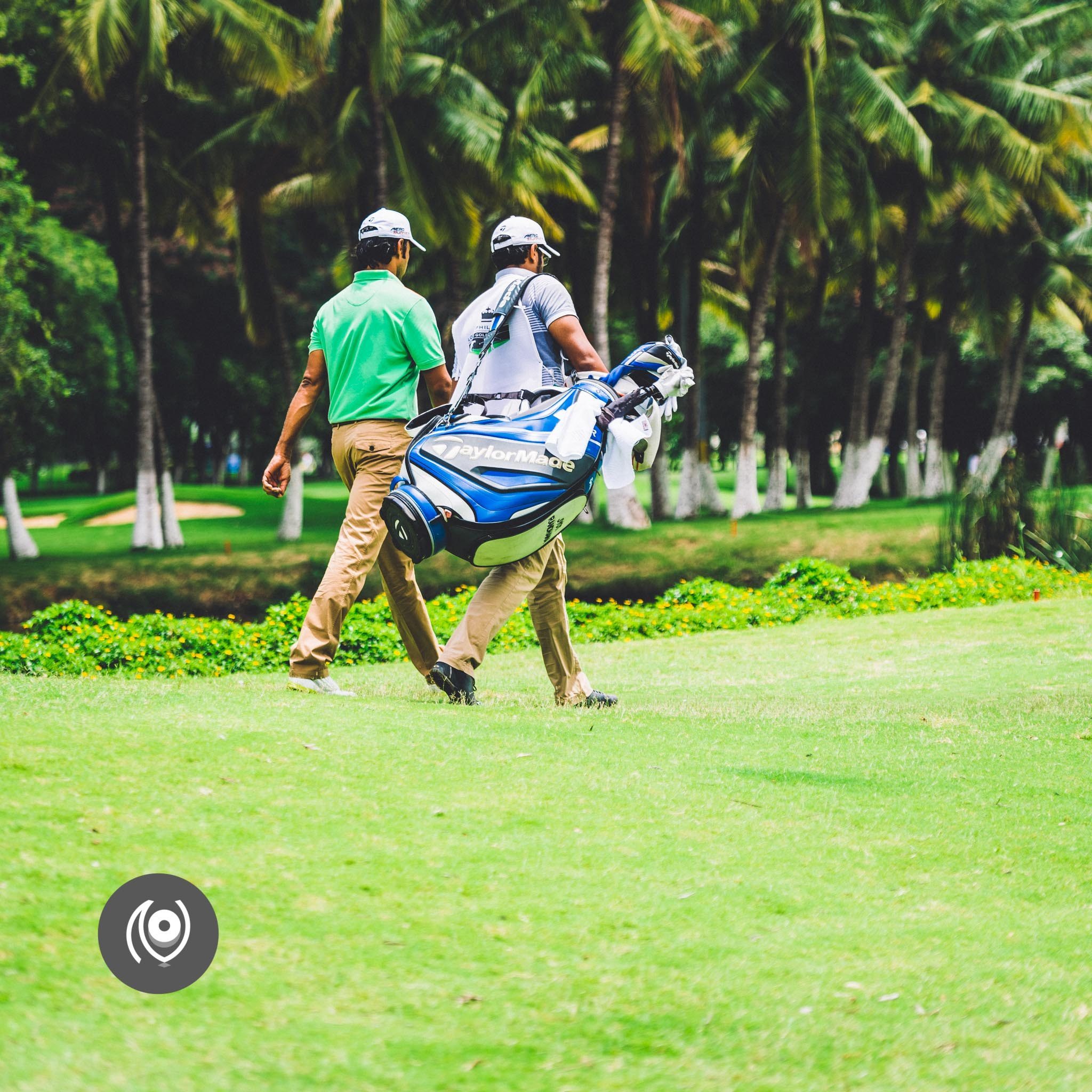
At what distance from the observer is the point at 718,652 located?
10.6 m

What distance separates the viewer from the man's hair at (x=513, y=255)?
6578 millimetres

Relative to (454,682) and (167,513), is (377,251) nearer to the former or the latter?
(454,682)

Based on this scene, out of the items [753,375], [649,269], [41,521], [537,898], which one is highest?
[649,269]

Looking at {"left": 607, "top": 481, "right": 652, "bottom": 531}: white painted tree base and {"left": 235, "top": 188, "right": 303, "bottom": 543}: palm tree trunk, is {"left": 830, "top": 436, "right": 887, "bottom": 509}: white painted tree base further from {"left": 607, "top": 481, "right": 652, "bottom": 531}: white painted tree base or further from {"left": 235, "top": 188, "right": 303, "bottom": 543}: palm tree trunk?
{"left": 235, "top": 188, "right": 303, "bottom": 543}: palm tree trunk

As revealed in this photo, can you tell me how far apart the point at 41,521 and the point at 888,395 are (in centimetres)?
2386

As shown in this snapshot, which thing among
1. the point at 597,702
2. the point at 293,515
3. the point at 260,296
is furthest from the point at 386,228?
the point at 260,296

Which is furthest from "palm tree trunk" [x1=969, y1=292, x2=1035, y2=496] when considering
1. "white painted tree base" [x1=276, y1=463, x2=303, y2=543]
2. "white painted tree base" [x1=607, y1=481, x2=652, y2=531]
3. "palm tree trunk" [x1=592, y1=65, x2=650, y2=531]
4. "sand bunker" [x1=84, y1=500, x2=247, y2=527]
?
"sand bunker" [x1=84, y1=500, x2=247, y2=527]

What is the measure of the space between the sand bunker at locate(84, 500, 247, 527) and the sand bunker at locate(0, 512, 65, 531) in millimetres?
1476

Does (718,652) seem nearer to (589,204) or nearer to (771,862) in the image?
(771,862)

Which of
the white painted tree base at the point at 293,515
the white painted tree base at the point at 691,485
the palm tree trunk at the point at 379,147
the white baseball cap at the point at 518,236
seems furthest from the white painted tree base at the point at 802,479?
the white baseball cap at the point at 518,236

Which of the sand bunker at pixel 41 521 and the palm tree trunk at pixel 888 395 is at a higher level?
the palm tree trunk at pixel 888 395

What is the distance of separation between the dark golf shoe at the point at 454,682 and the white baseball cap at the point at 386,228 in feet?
6.80

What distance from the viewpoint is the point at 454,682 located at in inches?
252

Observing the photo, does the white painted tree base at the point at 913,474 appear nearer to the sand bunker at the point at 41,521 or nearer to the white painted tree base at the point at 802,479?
the white painted tree base at the point at 802,479
